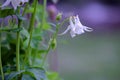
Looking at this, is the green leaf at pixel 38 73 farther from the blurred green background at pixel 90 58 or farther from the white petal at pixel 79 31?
the blurred green background at pixel 90 58

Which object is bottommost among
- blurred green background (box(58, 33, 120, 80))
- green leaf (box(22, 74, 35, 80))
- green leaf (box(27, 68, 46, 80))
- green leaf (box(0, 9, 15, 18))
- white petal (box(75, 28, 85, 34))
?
blurred green background (box(58, 33, 120, 80))

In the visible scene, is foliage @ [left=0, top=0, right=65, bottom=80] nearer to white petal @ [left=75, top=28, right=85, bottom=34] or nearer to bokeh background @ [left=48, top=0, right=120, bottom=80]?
white petal @ [left=75, top=28, right=85, bottom=34]

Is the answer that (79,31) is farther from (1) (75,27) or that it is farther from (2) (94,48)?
(2) (94,48)

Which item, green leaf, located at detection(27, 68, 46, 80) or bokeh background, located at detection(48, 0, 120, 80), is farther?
bokeh background, located at detection(48, 0, 120, 80)

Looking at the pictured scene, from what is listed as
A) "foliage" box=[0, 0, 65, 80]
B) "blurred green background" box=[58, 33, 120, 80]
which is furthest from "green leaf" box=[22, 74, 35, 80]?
"blurred green background" box=[58, 33, 120, 80]

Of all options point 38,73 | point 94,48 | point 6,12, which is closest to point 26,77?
point 38,73

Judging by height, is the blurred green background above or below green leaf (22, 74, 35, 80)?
below

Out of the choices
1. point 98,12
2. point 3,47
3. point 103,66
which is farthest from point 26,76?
point 98,12

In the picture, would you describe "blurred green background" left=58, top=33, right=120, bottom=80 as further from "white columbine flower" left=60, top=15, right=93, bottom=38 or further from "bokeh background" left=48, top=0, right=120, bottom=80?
"white columbine flower" left=60, top=15, right=93, bottom=38

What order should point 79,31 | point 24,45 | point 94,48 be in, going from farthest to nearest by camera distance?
point 94,48 → point 24,45 → point 79,31
